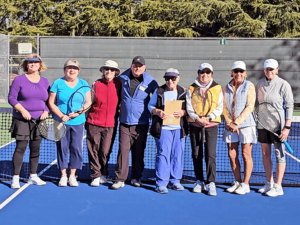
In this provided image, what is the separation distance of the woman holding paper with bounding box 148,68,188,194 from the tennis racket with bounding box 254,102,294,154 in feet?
3.00

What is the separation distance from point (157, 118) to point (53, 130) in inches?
51.0

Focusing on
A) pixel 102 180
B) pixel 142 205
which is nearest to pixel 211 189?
pixel 142 205

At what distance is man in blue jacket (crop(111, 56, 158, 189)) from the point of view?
5.16 metres

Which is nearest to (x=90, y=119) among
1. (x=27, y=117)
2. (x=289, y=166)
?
(x=27, y=117)

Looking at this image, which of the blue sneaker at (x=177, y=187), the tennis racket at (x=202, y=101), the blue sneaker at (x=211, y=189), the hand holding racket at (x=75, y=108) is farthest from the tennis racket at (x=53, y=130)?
the blue sneaker at (x=211, y=189)

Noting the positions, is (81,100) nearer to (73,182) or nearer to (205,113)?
(73,182)

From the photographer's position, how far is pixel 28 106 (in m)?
5.04

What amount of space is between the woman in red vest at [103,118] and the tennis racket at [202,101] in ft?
3.41

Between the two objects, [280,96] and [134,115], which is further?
[134,115]

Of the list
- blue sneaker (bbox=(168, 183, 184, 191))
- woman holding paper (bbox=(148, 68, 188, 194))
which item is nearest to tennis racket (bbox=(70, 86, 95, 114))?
woman holding paper (bbox=(148, 68, 188, 194))

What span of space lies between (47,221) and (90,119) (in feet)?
5.51

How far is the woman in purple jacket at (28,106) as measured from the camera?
5.00 metres

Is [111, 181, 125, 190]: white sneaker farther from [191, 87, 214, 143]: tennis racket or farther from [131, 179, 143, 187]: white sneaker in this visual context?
[191, 87, 214, 143]: tennis racket

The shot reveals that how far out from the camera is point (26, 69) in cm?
525
